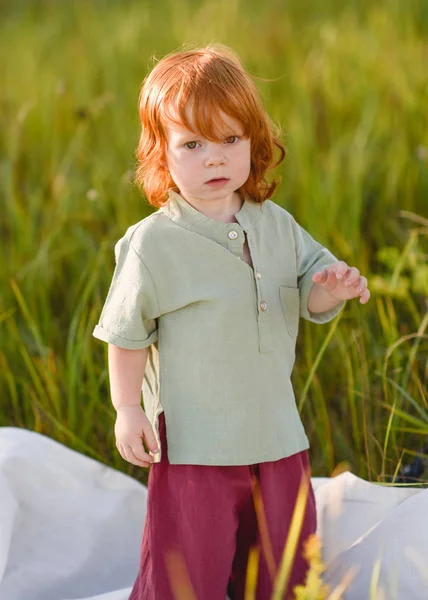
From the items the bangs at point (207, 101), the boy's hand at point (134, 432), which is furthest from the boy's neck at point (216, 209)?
the boy's hand at point (134, 432)

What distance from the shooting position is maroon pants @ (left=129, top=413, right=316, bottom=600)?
1460 millimetres

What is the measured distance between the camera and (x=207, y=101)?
1371 millimetres

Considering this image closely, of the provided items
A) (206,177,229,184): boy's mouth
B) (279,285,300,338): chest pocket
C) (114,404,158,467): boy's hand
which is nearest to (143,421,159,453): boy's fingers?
(114,404,158,467): boy's hand

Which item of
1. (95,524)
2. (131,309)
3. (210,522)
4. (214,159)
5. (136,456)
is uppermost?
(214,159)

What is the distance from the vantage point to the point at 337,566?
1.70 metres

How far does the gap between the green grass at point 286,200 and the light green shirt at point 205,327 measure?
33cm

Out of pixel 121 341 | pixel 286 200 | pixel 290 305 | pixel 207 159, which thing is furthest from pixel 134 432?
pixel 286 200

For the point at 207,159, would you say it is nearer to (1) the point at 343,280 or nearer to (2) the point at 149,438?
(1) the point at 343,280

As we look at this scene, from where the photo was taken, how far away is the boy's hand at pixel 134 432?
4.73ft

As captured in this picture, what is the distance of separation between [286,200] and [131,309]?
1.42m

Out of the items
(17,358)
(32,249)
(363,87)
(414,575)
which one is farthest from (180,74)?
(363,87)

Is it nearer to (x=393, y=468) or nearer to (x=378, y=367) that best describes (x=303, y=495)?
(x=393, y=468)

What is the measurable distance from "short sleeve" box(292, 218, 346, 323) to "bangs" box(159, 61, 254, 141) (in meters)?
0.24

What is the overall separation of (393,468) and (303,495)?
1.71 ft
